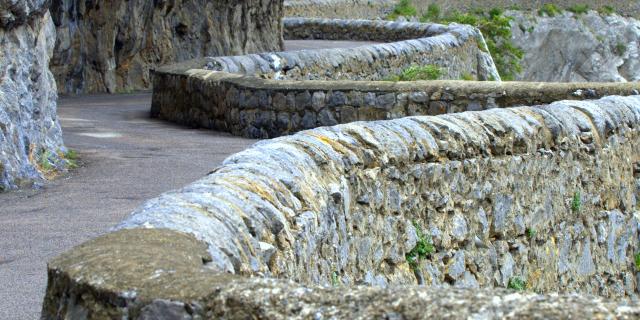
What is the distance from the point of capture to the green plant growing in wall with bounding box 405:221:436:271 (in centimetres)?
650

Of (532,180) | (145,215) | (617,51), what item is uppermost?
(145,215)

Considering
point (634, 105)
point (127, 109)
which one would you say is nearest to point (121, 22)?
point (127, 109)

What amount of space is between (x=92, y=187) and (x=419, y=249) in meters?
3.49

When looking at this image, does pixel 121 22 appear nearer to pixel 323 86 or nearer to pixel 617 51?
pixel 323 86

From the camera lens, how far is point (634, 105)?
9.32 meters

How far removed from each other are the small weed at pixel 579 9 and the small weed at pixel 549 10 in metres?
0.77

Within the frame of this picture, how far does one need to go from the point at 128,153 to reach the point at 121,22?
10.6 metres

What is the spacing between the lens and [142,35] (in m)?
22.3

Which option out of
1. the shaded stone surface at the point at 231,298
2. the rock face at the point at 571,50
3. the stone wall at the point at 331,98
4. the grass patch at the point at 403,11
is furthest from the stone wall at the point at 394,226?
the rock face at the point at 571,50

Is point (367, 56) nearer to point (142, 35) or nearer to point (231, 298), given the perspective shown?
point (142, 35)

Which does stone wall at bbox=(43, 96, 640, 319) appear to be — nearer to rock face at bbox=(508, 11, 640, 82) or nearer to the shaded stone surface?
A: the shaded stone surface

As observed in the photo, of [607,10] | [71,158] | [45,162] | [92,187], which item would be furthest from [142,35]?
[607,10]

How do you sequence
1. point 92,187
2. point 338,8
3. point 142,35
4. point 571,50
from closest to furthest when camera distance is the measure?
point 92,187 → point 142,35 → point 338,8 → point 571,50

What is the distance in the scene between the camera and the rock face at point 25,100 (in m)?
9.41
